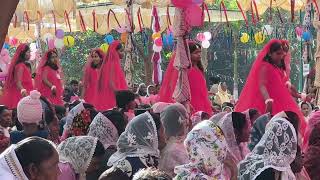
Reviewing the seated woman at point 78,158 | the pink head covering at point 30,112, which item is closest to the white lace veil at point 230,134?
the seated woman at point 78,158

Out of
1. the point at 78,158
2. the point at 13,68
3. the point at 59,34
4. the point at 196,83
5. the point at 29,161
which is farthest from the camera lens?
the point at 59,34

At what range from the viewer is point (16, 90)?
9883 millimetres

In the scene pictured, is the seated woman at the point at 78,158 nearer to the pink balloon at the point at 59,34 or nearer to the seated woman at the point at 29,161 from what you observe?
the seated woman at the point at 29,161

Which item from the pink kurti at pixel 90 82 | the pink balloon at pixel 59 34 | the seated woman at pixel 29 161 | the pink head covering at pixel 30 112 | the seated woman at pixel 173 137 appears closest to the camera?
Answer: the seated woman at pixel 29 161

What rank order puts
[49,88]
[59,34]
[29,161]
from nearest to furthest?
[29,161] < [49,88] < [59,34]

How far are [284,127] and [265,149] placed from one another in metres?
0.16

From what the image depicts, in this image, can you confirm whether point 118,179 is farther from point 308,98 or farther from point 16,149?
point 308,98

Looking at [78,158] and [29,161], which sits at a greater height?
[29,161]

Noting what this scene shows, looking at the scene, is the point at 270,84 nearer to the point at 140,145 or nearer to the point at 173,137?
the point at 173,137

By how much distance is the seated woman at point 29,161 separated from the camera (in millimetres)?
2611

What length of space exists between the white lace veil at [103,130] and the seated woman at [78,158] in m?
0.85

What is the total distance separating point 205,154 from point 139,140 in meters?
1.08

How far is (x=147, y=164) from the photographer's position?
4.40 meters

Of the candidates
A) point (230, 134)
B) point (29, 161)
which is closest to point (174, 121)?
point (230, 134)
